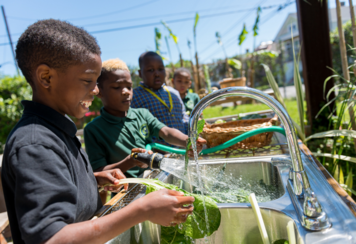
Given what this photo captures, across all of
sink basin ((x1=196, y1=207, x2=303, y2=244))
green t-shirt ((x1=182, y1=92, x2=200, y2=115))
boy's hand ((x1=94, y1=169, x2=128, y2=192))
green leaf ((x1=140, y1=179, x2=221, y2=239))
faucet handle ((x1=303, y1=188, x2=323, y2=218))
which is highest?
green t-shirt ((x1=182, y1=92, x2=200, y2=115))

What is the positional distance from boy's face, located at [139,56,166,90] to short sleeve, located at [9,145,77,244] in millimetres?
2187

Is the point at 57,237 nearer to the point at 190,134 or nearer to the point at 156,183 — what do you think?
the point at 156,183

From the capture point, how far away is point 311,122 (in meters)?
3.46

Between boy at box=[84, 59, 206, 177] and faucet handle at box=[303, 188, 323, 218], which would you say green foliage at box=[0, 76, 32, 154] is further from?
faucet handle at box=[303, 188, 323, 218]

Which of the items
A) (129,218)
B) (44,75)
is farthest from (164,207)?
(44,75)

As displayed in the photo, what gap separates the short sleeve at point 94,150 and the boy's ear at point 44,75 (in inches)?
31.8

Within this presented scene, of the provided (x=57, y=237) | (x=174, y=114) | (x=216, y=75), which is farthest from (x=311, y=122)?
(x=216, y=75)

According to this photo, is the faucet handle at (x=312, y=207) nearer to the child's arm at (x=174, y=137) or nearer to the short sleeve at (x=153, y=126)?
the child's arm at (x=174, y=137)

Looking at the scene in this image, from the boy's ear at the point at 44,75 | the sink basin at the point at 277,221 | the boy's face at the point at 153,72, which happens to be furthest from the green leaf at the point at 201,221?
the boy's face at the point at 153,72

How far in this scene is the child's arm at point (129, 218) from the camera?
2.14 feet

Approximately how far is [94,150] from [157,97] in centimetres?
123

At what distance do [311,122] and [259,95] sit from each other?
3.03 m

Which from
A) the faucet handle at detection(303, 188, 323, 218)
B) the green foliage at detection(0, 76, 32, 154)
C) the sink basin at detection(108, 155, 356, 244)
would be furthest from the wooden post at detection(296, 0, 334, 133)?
the green foliage at detection(0, 76, 32, 154)

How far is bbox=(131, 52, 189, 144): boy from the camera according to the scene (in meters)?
2.67
